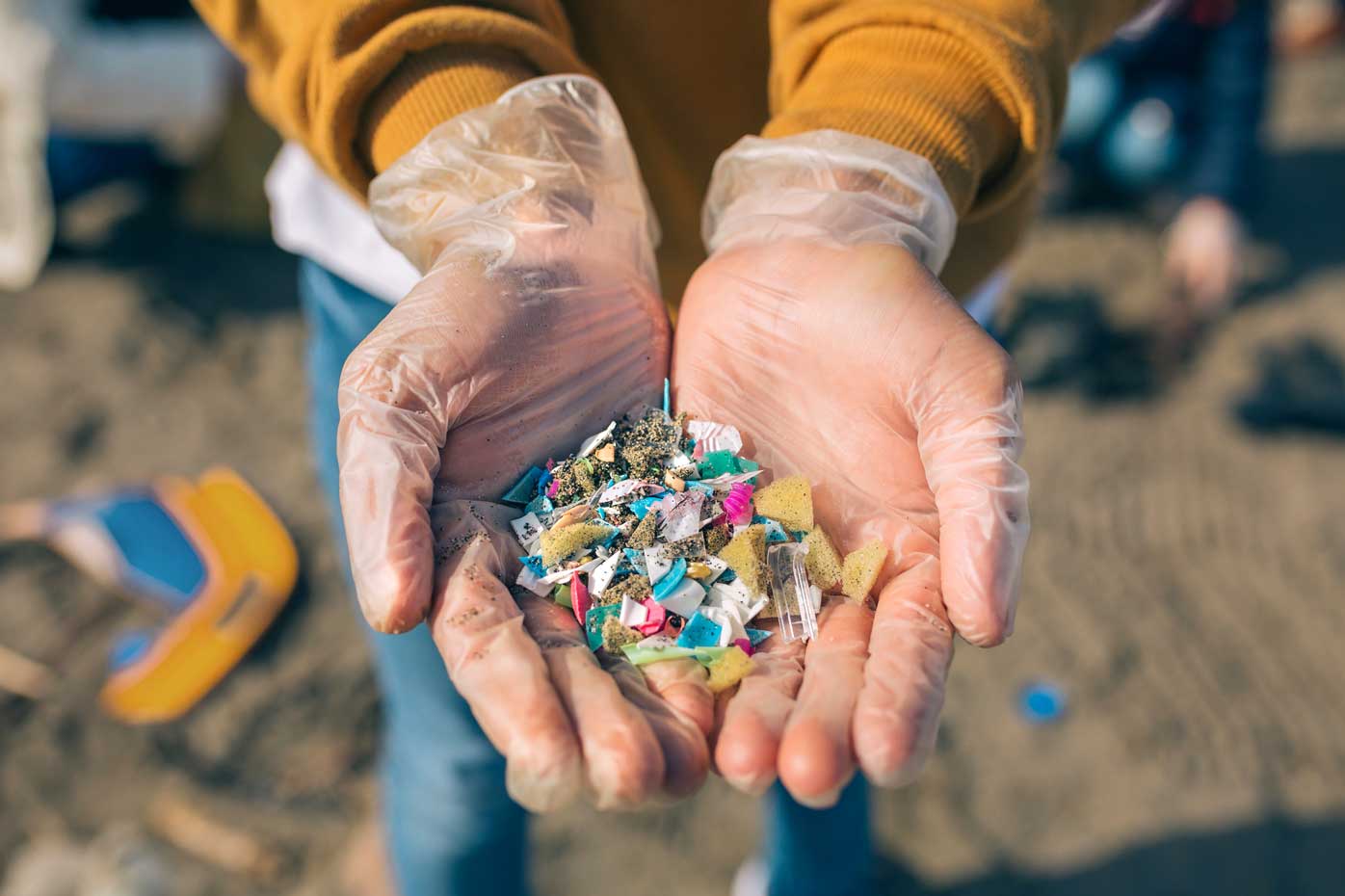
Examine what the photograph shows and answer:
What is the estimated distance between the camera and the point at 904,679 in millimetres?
1133

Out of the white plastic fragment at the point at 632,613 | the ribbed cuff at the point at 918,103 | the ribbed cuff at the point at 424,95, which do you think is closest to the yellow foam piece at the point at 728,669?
the white plastic fragment at the point at 632,613

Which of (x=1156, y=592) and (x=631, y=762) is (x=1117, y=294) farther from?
(x=631, y=762)

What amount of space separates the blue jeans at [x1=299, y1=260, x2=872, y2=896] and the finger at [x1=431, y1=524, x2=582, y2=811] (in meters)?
0.44

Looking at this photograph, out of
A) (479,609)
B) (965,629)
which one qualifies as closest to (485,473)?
(479,609)

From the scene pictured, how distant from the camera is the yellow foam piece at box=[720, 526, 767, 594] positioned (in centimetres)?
137

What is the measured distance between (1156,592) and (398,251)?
227 cm

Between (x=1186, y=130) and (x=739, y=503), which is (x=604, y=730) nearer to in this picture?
(x=739, y=503)

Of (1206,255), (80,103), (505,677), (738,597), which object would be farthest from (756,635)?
(80,103)

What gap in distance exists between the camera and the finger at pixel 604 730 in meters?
1.04

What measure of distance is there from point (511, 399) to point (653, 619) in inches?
14.2

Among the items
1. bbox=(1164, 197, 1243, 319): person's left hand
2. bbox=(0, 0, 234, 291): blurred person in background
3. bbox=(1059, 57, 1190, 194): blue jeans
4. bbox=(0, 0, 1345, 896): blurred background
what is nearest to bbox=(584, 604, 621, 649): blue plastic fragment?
bbox=(0, 0, 1345, 896): blurred background

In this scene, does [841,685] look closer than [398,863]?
Yes

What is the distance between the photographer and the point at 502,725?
1.08 metres

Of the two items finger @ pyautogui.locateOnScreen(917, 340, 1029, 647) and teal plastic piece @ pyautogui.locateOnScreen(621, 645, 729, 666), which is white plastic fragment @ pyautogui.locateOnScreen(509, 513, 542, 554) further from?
finger @ pyautogui.locateOnScreen(917, 340, 1029, 647)
